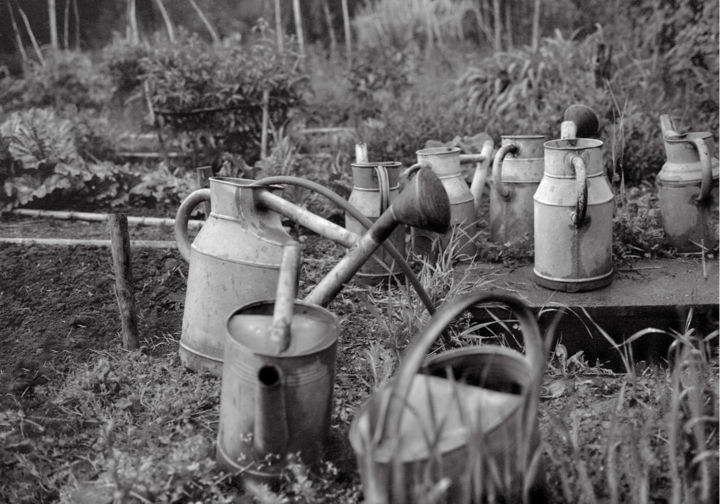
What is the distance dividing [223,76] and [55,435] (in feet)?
13.4

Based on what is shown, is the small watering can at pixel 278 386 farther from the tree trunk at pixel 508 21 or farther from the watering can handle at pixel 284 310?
the tree trunk at pixel 508 21

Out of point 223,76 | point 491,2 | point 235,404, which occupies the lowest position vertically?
point 235,404

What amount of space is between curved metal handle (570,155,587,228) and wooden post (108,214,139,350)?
5.81 ft

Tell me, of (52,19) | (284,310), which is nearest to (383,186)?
(284,310)

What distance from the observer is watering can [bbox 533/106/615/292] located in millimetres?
2727

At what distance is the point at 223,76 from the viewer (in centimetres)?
561

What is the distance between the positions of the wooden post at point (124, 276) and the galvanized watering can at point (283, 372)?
93cm

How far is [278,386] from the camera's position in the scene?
5.45ft

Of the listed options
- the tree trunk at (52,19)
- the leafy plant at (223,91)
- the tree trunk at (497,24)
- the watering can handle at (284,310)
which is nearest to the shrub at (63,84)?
the tree trunk at (52,19)

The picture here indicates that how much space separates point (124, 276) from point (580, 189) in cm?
182

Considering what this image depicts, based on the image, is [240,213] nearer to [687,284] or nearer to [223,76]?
[687,284]

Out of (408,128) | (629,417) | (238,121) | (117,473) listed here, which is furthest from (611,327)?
(238,121)

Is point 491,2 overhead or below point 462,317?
overhead

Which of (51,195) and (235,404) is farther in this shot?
(51,195)
